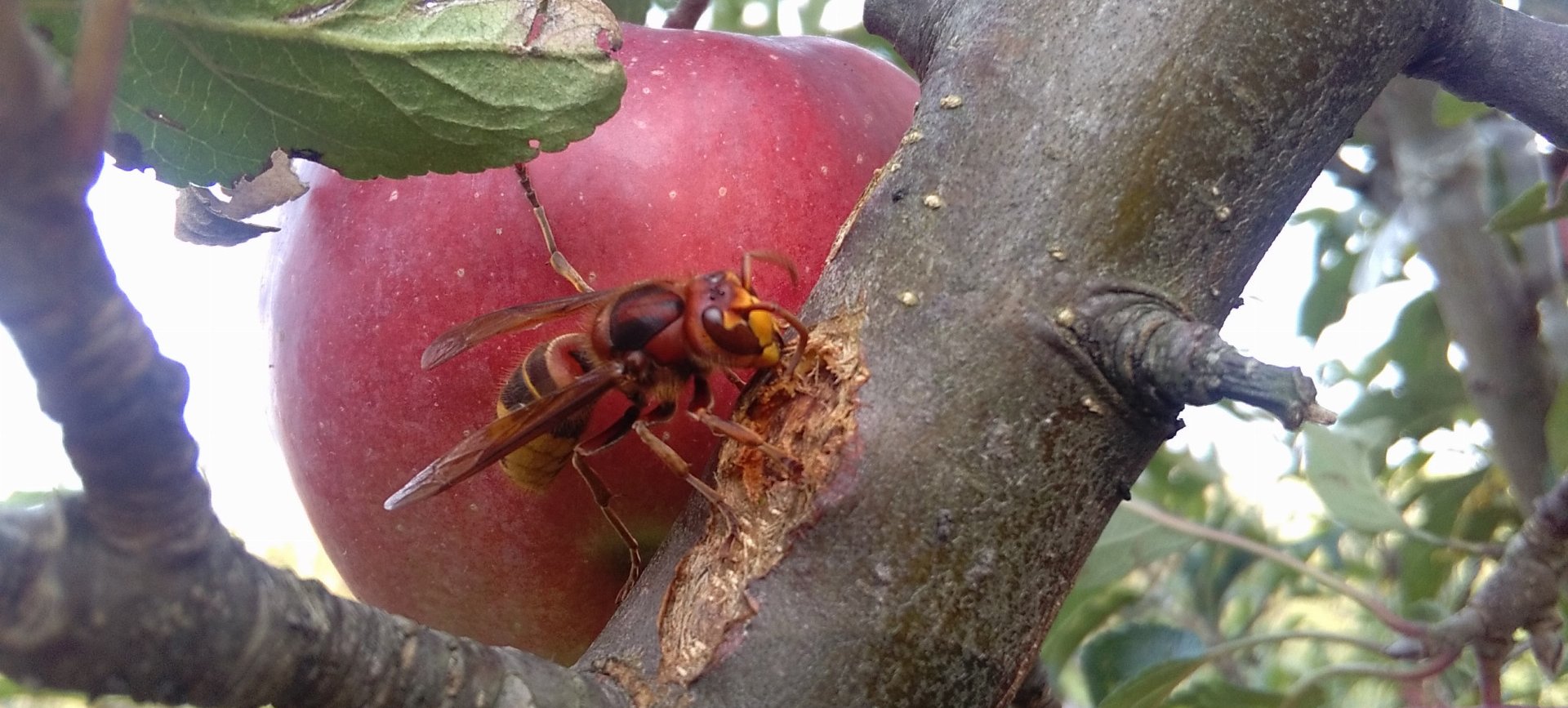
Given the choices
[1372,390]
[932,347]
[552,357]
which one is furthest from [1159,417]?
[1372,390]

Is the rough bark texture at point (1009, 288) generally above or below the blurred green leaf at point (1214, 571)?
above

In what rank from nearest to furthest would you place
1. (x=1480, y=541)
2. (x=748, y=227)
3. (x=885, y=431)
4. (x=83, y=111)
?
(x=83, y=111), (x=885, y=431), (x=748, y=227), (x=1480, y=541)

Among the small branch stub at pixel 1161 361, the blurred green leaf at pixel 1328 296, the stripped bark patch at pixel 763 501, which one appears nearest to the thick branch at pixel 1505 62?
the small branch stub at pixel 1161 361

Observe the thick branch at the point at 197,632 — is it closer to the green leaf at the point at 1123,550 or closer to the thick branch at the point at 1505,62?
the thick branch at the point at 1505,62

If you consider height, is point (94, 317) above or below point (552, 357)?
above

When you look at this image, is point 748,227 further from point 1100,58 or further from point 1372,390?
point 1372,390

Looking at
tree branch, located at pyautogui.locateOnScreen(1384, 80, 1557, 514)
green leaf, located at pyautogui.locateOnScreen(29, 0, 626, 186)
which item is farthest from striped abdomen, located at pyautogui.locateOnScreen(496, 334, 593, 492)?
tree branch, located at pyautogui.locateOnScreen(1384, 80, 1557, 514)
